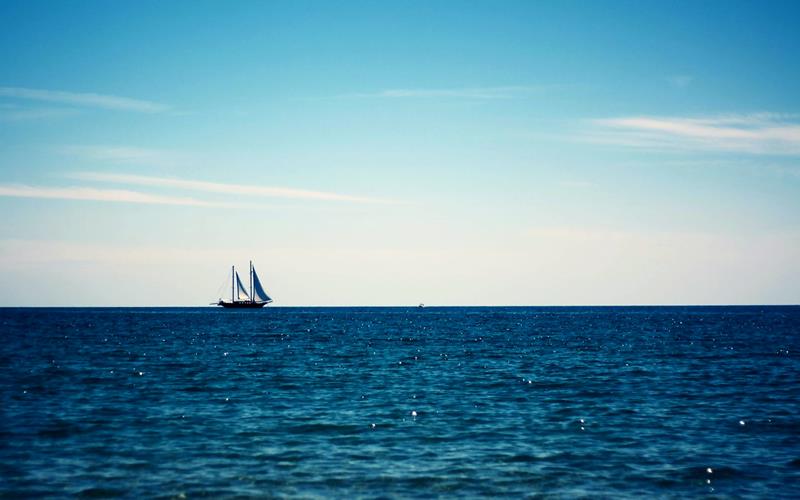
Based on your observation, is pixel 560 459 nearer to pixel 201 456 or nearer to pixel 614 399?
pixel 201 456

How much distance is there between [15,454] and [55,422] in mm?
5928

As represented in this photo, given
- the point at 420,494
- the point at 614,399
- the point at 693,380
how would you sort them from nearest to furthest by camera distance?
the point at 420,494, the point at 614,399, the point at 693,380

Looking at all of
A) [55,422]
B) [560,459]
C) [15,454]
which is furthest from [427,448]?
[55,422]

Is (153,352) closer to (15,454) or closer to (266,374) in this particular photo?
(266,374)

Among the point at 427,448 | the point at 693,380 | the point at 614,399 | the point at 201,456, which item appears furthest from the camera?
the point at 693,380

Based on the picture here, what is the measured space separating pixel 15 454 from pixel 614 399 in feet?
92.5

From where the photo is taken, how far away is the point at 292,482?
2038cm

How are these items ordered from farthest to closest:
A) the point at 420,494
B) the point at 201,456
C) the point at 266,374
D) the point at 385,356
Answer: the point at 385,356, the point at 266,374, the point at 201,456, the point at 420,494

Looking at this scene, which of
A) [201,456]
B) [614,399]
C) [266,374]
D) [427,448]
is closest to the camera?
[201,456]

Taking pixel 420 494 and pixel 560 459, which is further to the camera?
pixel 560 459

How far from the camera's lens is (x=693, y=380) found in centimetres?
4578

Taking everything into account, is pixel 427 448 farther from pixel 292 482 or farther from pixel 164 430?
pixel 164 430

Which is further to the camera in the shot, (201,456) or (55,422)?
(55,422)

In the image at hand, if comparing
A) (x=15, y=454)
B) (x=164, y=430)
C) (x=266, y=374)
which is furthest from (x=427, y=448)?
(x=266, y=374)
